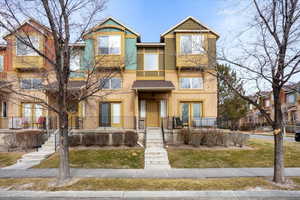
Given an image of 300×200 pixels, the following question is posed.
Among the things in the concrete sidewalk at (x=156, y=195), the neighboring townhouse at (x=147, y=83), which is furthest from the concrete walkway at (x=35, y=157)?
the neighboring townhouse at (x=147, y=83)

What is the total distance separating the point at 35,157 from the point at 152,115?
32.3 ft

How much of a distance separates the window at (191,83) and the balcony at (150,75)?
197 cm

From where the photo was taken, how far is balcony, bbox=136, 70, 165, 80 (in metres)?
17.8

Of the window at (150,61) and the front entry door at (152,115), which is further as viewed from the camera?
the window at (150,61)

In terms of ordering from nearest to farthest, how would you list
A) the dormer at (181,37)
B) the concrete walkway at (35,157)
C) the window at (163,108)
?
the concrete walkway at (35,157) < the dormer at (181,37) < the window at (163,108)

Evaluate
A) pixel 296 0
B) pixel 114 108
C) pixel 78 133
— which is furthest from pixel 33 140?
pixel 296 0

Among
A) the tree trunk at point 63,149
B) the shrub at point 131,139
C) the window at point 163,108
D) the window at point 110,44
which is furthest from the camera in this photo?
the window at point 163,108

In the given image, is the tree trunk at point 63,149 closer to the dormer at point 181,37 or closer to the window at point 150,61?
the window at point 150,61

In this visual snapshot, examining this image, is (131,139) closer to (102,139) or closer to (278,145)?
(102,139)

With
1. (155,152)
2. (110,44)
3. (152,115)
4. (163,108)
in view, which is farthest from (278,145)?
(110,44)

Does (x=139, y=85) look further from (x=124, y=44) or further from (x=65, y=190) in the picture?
(x=65, y=190)

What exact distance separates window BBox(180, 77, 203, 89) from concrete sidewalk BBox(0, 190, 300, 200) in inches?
482

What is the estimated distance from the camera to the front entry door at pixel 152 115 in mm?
17625

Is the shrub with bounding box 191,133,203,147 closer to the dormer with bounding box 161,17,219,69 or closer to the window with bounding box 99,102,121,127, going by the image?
the dormer with bounding box 161,17,219,69
